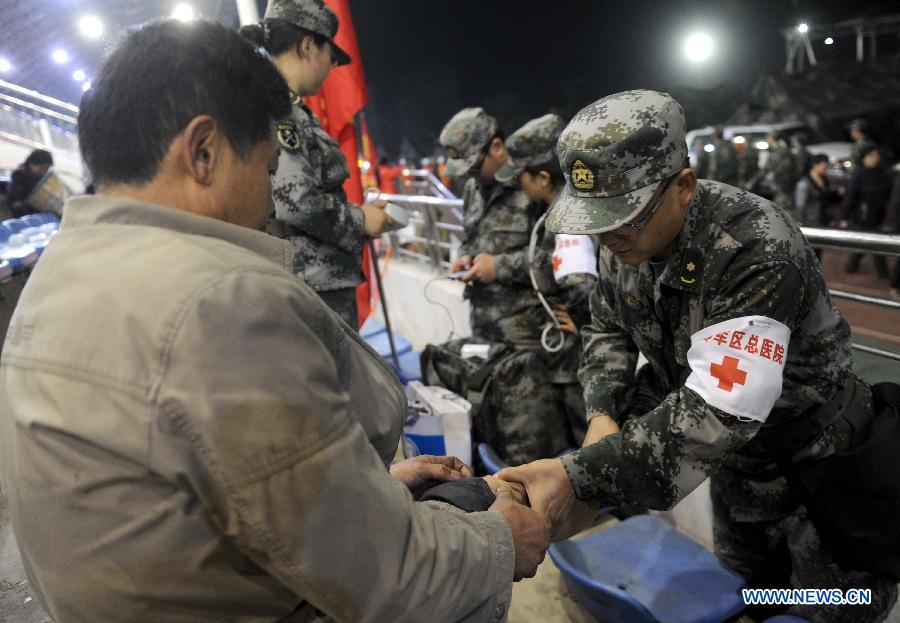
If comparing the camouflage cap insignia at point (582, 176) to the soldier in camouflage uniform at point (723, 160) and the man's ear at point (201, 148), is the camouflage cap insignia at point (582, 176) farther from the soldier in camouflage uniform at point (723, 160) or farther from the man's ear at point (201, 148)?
the soldier in camouflage uniform at point (723, 160)

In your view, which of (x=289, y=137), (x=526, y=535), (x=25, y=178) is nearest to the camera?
(x=526, y=535)

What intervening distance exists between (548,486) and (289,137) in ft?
5.78

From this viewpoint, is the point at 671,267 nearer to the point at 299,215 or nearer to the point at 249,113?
the point at 249,113

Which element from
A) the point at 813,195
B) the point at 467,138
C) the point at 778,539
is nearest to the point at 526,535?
the point at 778,539

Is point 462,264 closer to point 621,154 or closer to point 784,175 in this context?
point 621,154

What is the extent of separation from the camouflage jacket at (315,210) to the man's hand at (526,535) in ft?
5.78

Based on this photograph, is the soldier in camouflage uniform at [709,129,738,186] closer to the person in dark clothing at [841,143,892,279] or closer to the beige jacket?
the person in dark clothing at [841,143,892,279]

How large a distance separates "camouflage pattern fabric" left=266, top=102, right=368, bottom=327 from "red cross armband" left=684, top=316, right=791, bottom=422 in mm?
1756

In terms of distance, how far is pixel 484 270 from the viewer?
324 centimetres

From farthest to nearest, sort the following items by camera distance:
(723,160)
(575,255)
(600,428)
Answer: (723,160) < (575,255) < (600,428)

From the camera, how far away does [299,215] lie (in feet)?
8.32

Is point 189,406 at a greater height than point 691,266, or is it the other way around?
point 189,406

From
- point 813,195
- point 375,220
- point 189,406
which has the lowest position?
point 813,195

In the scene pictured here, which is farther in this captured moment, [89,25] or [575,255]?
[89,25]
